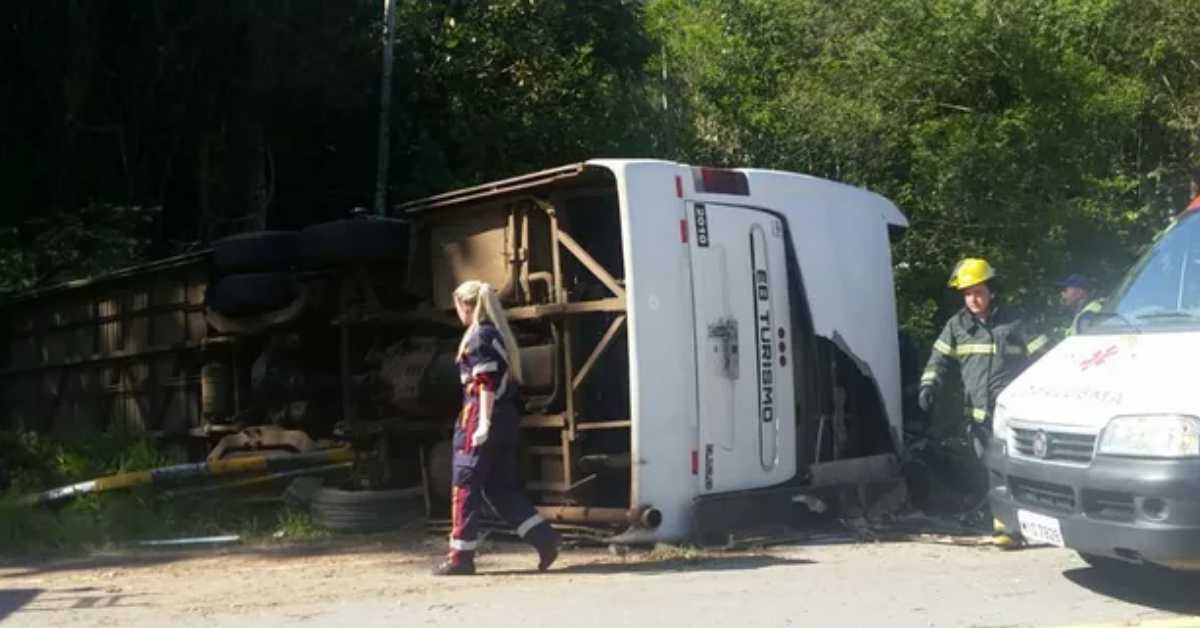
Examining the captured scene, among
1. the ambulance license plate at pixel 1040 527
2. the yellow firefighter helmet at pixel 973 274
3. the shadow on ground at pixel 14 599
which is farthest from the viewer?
the yellow firefighter helmet at pixel 973 274

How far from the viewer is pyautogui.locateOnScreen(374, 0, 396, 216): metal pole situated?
15586 millimetres

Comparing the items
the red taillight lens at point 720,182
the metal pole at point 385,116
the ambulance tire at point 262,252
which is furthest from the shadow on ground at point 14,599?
the metal pole at point 385,116

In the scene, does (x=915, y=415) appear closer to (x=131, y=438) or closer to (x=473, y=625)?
(x=473, y=625)

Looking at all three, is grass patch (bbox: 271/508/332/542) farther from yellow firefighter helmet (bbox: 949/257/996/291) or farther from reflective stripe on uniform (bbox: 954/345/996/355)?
yellow firefighter helmet (bbox: 949/257/996/291)

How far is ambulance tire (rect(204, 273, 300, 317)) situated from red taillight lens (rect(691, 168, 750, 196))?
3.35 metres

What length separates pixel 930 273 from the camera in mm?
13406

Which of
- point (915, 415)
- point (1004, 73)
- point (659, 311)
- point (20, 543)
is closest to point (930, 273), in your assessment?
point (1004, 73)

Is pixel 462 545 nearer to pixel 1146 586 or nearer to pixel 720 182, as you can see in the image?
pixel 720 182

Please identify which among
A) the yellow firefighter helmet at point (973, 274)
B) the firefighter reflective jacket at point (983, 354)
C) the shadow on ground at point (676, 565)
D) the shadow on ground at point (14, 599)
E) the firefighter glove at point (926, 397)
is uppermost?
the yellow firefighter helmet at point (973, 274)

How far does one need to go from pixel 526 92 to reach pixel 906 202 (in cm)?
589

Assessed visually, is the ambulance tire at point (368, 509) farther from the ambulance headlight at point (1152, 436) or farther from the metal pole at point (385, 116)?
the metal pole at point (385, 116)

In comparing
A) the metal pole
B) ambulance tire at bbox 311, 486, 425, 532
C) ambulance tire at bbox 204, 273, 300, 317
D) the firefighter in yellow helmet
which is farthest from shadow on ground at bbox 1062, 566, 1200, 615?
the metal pole

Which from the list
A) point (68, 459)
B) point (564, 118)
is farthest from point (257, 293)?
point (564, 118)

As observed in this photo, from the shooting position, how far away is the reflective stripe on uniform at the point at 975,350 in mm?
8906
